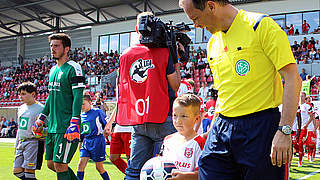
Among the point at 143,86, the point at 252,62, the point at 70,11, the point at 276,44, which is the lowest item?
the point at 143,86

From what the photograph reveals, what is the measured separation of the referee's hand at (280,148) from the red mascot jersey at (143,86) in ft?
5.10

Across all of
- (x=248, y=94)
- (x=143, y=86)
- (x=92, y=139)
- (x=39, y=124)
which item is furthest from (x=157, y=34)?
(x=92, y=139)

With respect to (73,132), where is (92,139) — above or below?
below

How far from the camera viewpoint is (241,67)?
261 centimetres

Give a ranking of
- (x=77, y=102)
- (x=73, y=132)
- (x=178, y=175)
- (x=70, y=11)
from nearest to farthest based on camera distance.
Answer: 1. (x=178, y=175)
2. (x=73, y=132)
3. (x=77, y=102)
4. (x=70, y=11)

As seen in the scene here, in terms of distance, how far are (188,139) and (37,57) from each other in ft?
128

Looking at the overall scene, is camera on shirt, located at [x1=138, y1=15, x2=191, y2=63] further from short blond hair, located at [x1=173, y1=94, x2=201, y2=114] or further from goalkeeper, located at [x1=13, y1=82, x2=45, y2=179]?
goalkeeper, located at [x1=13, y1=82, x2=45, y2=179]

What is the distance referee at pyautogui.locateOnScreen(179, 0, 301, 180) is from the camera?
2412 mm

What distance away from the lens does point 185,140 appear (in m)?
3.49

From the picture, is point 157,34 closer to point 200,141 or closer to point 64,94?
point 200,141

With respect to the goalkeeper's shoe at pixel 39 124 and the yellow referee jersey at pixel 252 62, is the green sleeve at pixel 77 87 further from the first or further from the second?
the yellow referee jersey at pixel 252 62

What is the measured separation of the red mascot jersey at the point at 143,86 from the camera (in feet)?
12.3

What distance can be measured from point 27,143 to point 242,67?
466cm

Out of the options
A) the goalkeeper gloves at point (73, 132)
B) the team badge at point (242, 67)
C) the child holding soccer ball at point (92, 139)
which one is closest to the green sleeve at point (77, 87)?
the goalkeeper gloves at point (73, 132)
